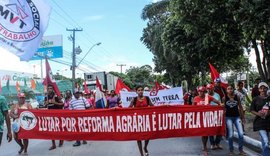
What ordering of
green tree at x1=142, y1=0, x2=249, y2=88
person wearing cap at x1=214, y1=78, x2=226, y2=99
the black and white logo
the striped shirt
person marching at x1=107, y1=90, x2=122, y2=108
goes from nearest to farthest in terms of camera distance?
the black and white logo < person wearing cap at x1=214, y1=78, x2=226, y2=99 < the striped shirt < green tree at x1=142, y1=0, x2=249, y2=88 < person marching at x1=107, y1=90, x2=122, y2=108

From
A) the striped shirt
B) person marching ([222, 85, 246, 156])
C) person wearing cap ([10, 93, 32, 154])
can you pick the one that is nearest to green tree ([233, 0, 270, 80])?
person marching ([222, 85, 246, 156])

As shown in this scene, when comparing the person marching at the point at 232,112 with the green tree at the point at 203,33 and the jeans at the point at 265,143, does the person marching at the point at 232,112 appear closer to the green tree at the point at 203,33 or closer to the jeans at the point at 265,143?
the jeans at the point at 265,143

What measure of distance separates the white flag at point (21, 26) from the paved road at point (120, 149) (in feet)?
14.5

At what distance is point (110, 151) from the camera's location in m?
11.7

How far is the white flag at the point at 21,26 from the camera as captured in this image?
24.0 feet

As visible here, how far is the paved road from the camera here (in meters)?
11.0

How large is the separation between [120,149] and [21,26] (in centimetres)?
556

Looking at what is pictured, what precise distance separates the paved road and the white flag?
174 inches

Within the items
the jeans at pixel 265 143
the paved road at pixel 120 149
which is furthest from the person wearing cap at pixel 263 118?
the paved road at pixel 120 149

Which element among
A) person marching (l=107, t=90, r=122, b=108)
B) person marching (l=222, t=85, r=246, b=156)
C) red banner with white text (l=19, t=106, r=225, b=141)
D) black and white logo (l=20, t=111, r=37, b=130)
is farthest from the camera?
person marching (l=107, t=90, r=122, b=108)

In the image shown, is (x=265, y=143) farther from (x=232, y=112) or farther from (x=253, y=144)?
(x=253, y=144)

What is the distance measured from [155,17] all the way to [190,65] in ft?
70.8

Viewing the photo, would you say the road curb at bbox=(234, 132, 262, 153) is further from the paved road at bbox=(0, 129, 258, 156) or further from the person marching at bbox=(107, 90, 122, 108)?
the person marching at bbox=(107, 90, 122, 108)

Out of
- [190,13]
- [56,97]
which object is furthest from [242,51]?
[56,97]
